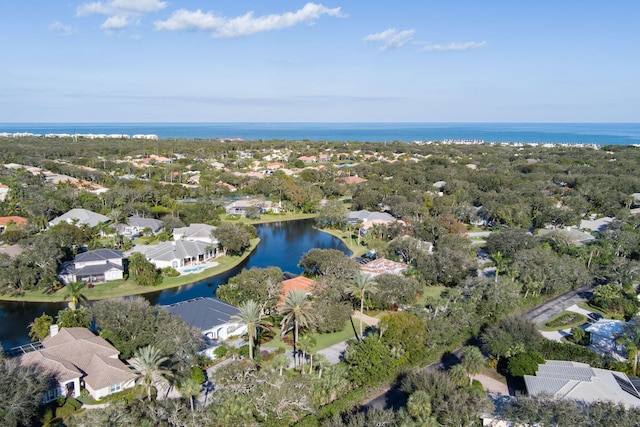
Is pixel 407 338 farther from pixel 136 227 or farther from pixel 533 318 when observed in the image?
pixel 136 227

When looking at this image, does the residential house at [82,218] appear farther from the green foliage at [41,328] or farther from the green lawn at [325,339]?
the green lawn at [325,339]

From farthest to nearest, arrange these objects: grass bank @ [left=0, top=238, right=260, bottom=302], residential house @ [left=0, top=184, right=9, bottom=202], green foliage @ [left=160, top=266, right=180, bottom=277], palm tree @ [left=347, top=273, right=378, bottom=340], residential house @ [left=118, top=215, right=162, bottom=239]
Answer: residential house @ [left=0, top=184, right=9, bottom=202]
residential house @ [left=118, top=215, right=162, bottom=239]
green foliage @ [left=160, top=266, right=180, bottom=277]
grass bank @ [left=0, top=238, right=260, bottom=302]
palm tree @ [left=347, top=273, right=378, bottom=340]

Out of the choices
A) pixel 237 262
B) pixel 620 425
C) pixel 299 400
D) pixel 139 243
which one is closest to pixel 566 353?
pixel 620 425

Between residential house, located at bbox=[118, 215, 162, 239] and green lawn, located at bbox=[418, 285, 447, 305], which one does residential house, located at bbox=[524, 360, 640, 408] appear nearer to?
green lawn, located at bbox=[418, 285, 447, 305]

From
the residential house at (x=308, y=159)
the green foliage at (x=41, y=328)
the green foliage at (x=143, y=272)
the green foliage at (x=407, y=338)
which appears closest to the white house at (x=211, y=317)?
the green foliage at (x=41, y=328)

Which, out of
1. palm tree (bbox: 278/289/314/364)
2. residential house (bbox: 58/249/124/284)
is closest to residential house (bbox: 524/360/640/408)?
palm tree (bbox: 278/289/314/364)

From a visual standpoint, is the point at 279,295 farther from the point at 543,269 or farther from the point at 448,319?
the point at 543,269
